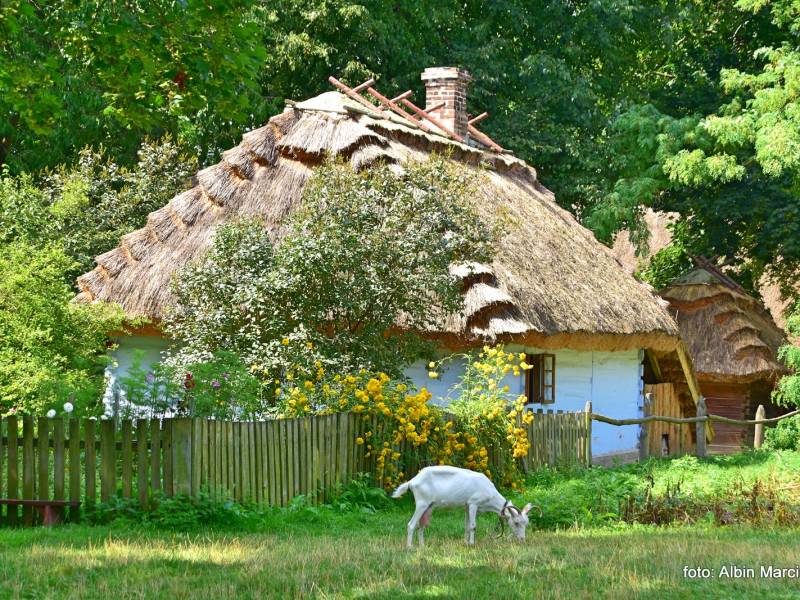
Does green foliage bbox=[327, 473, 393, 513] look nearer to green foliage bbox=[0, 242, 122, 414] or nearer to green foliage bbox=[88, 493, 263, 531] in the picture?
green foliage bbox=[88, 493, 263, 531]

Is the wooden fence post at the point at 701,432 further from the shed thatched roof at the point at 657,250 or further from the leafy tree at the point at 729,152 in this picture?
the shed thatched roof at the point at 657,250

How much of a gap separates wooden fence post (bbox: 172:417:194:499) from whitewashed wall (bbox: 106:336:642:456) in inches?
271

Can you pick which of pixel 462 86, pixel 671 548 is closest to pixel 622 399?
pixel 462 86

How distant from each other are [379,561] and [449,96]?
15.7 m

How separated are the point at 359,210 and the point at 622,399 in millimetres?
9632

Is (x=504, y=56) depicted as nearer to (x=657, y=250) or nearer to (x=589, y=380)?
(x=589, y=380)

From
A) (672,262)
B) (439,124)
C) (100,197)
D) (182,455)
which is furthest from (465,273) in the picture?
(672,262)

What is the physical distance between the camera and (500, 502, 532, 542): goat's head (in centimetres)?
901

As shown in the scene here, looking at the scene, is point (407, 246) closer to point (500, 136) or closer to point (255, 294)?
point (255, 294)

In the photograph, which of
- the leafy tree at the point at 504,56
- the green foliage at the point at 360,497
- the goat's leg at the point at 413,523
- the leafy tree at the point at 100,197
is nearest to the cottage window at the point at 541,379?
the green foliage at the point at 360,497

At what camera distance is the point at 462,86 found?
22.4m

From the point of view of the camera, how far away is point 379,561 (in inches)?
305

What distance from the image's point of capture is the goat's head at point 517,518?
29.6 ft

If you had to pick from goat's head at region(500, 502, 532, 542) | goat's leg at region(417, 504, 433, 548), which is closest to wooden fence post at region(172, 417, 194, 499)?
goat's leg at region(417, 504, 433, 548)
